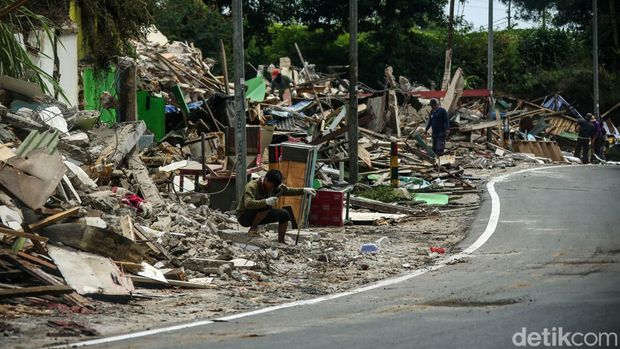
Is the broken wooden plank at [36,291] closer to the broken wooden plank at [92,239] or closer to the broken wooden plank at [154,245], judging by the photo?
the broken wooden plank at [92,239]

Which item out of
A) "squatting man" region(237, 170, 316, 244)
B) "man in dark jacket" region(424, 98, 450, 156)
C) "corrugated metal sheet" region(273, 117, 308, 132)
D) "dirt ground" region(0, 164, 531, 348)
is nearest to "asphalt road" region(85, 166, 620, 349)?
"dirt ground" region(0, 164, 531, 348)

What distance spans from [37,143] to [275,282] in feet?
12.2

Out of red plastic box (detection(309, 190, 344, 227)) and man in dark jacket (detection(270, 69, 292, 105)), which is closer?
red plastic box (detection(309, 190, 344, 227))

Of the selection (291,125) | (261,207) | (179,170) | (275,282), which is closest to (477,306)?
(275,282)

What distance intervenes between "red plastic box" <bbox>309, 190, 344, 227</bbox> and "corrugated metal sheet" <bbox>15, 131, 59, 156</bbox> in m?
6.08

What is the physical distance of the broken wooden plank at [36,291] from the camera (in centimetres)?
995

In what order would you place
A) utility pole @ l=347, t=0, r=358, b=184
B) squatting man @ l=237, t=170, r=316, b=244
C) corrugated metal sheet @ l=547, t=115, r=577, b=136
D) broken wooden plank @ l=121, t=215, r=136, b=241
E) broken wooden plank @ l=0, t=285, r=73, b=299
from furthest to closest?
1. corrugated metal sheet @ l=547, t=115, r=577, b=136
2. utility pole @ l=347, t=0, r=358, b=184
3. squatting man @ l=237, t=170, r=316, b=244
4. broken wooden plank @ l=121, t=215, r=136, b=241
5. broken wooden plank @ l=0, t=285, r=73, b=299

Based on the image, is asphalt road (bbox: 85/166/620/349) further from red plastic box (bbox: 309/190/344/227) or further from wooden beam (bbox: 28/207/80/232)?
wooden beam (bbox: 28/207/80/232)

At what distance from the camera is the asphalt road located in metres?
8.26

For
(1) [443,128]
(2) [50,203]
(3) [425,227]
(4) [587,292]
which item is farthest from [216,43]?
(4) [587,292]

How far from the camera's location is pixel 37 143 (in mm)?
13602

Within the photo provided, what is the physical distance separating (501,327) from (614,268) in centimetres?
443

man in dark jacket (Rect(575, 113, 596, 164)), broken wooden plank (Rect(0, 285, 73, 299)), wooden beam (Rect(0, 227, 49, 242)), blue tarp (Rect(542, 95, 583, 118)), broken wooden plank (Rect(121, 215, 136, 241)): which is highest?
blue tarp (Rect(542, 95, 583, 118))

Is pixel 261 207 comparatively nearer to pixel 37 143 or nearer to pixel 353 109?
pixel 37 143
